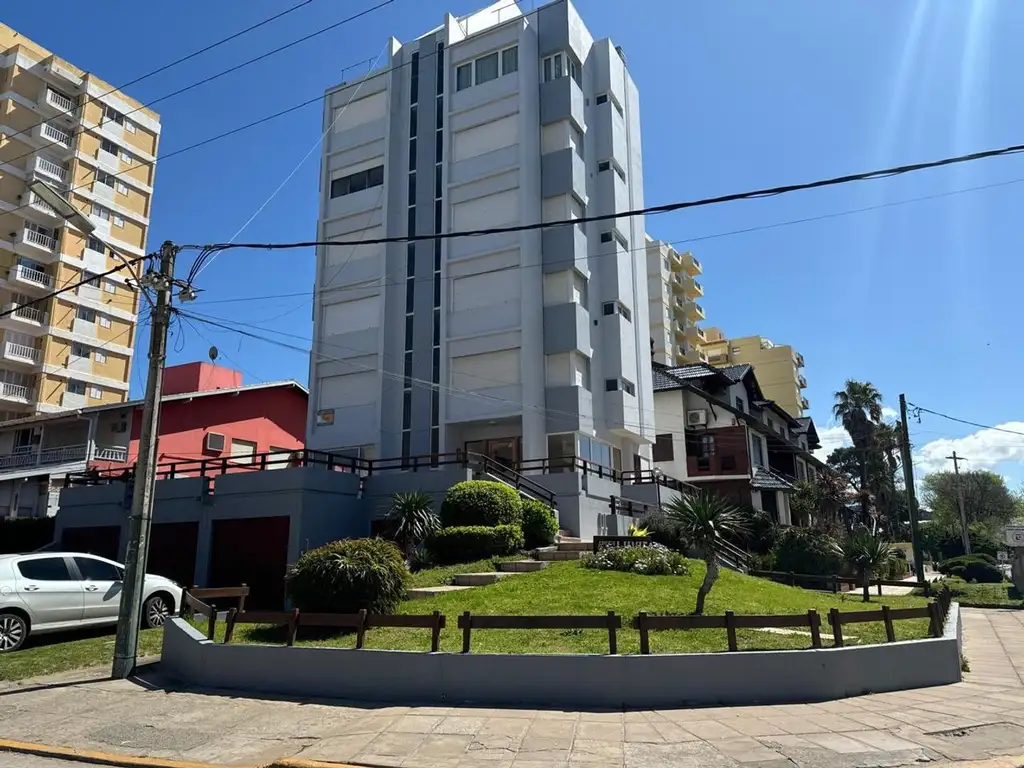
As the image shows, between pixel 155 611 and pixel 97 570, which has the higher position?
pixel 97 570

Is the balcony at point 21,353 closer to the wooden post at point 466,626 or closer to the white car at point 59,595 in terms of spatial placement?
the white car at point 59,595

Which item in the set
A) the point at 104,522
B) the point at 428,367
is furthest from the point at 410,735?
the point at 428,367

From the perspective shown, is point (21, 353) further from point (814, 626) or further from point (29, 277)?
point (814, 626)

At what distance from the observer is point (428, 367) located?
3241 centimetres

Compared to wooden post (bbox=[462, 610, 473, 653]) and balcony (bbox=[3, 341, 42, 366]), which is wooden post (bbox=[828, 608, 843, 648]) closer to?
wooden post (bbox=[462, 610, 473, 653])

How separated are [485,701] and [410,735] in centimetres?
167

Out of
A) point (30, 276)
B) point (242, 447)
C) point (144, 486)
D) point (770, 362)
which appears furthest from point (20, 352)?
point (770, 362)

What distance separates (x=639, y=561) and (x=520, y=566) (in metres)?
2.88

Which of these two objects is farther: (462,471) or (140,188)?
(140,188)

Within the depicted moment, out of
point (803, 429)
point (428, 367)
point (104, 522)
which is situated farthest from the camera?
point (803, 429)

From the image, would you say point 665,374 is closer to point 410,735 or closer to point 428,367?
point 428,367

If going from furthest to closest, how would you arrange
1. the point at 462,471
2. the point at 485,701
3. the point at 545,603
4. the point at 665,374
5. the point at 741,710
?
1. the point at 665,374
2. the point at 462,471
3. the point at 545,603
4. the point at 485,701
5. the point at 741,710

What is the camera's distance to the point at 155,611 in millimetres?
15125

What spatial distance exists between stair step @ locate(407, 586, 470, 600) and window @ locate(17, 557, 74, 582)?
6504mm
